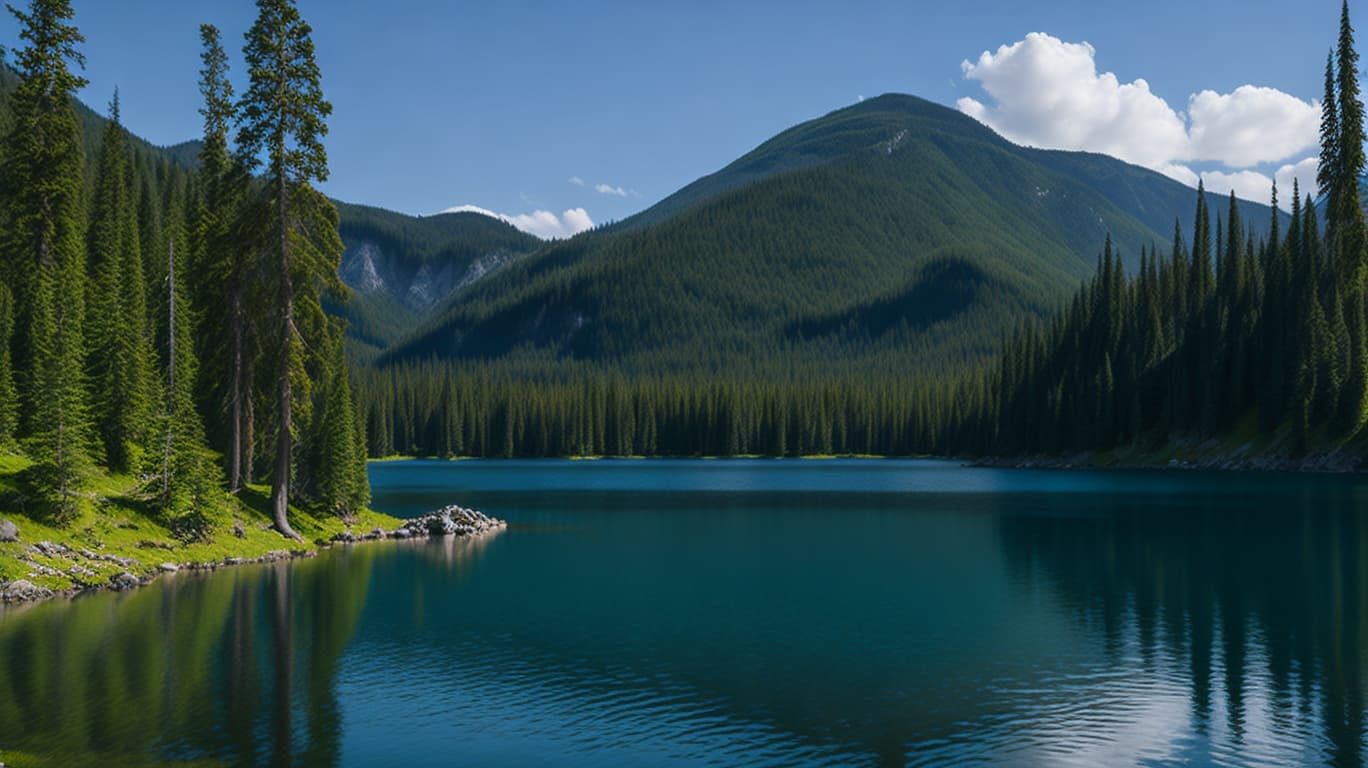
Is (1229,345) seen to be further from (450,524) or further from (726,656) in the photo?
(726,656)

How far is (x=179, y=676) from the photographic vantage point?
28703 millimetres

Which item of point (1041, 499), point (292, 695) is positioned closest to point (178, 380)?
point (292, 695)

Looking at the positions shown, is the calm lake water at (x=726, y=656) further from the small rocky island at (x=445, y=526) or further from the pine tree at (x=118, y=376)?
the pine tree at (x=118, y=376)

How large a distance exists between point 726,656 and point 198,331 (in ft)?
144

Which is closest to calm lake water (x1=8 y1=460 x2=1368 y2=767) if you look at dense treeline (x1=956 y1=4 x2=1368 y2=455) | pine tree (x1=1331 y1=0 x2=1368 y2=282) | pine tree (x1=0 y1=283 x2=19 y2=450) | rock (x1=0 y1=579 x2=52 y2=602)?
rock (x1=0 y1=579 x2=52 y2=602)

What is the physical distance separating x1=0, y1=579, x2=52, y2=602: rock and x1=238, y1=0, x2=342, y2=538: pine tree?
18.4 metres

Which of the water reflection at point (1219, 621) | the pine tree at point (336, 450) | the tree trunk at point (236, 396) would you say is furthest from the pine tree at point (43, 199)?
the water reflection at point (1219, 621)

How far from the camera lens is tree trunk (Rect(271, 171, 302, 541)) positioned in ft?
185

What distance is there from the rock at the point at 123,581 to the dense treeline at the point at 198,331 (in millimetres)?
3658

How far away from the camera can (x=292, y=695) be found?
88.9 feet

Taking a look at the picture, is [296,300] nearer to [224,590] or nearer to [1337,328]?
[224,590]

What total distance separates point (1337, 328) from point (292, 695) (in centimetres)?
13173

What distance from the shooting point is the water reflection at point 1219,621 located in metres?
23.8

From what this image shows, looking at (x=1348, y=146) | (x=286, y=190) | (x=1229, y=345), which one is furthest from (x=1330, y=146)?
(x=286, y=190)
